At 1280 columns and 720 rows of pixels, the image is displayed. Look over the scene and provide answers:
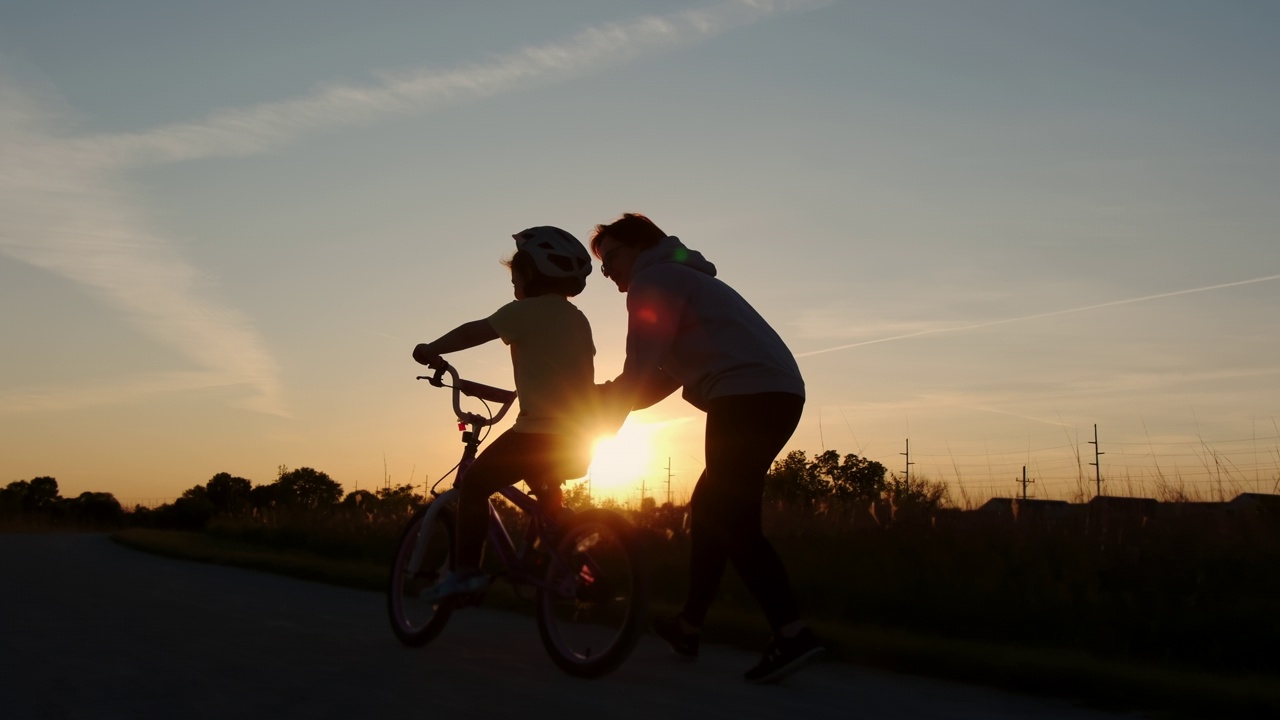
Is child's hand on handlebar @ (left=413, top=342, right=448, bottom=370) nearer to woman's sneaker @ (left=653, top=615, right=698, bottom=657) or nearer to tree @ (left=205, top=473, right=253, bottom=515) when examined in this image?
woman's sneaker @ (left=653, top=615, right=698, bottom=657)

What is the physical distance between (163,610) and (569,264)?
13.3 feet

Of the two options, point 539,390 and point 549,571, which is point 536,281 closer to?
point 539,390

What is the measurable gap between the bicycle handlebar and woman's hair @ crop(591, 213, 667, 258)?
1.21 metres

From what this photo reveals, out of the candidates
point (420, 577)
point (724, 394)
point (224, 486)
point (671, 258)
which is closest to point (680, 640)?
point (724, 394)

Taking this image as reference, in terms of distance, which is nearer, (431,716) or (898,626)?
(431,716)

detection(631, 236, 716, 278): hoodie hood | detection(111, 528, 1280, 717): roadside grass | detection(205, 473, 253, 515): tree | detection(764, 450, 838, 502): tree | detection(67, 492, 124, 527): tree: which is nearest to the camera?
detection(111, 528, 1280, 717): roadside grass

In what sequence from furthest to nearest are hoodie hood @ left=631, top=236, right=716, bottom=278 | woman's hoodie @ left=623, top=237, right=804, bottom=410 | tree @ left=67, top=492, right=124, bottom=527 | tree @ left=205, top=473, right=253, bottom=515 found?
tree @ left=205, top=473, right=253, bottom=515
tree @ left=67, top=492, right=124, bottom=527
hoodie hood @ left=631, top=236, right=716, bottom=278
woman's hoodie @ left=623, top=237, right=804, bottom=410

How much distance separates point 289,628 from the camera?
7.46m

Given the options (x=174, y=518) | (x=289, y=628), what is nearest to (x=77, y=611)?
(x=289, y=628)

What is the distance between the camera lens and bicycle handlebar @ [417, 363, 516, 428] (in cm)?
708

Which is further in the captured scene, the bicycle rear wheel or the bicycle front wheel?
the bicycle rear wheel

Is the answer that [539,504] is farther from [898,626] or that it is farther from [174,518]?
[174,518]

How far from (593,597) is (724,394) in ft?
3.94

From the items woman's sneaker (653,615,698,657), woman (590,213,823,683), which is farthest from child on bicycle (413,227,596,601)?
woman's sneaker (653,615,698,657)
